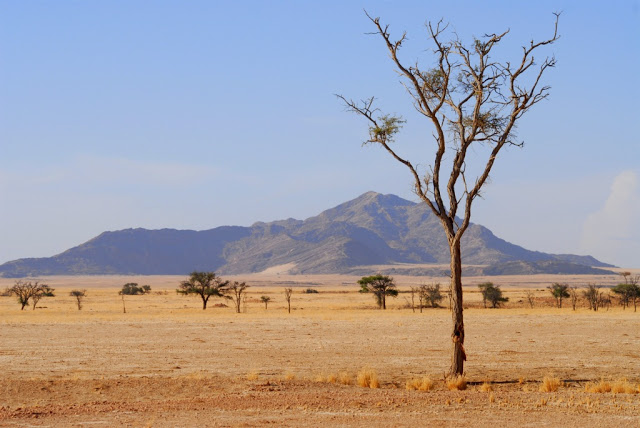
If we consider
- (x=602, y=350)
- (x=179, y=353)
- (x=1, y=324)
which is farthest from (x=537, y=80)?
(x=1, y=324)

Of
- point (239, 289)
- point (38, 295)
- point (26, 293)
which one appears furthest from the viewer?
point (239, 289)

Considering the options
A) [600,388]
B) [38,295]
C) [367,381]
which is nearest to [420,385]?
[367,381]

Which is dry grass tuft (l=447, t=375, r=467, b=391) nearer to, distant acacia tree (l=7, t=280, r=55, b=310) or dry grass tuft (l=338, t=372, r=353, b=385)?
dry grass tuft (l=338, t=372, r=353, b=385)

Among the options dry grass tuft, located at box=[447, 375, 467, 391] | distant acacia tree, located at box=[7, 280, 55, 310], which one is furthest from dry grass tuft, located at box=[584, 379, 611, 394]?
distant acacia tree, located at box=[7, 280, 55, 310]

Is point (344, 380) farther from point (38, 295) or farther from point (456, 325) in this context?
point (38, 295)

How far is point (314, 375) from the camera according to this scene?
22.3 metres

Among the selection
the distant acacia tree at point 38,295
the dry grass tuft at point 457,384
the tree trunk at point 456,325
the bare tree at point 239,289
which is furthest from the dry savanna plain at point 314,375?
the distant acacia tree at point 38,295

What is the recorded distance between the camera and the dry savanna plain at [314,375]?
1495 cm

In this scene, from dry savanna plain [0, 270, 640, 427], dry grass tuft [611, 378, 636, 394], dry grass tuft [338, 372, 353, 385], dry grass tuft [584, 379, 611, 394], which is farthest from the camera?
dry grass tuft [338, 372, 353, 385]

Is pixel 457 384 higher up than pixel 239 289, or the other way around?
pixel 239 289

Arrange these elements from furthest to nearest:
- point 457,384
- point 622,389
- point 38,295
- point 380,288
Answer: point 38,295 → point 380,288 → point 457,384 → point 622,389

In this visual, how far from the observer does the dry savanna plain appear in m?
14.9

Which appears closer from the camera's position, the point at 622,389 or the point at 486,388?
the point at 622,389

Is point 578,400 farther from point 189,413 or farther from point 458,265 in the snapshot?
point 189,413
